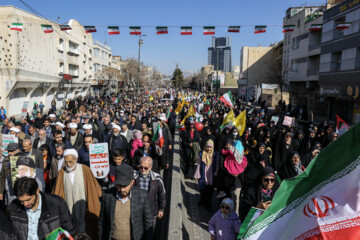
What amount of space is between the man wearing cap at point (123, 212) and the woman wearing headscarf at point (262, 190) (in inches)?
67.7

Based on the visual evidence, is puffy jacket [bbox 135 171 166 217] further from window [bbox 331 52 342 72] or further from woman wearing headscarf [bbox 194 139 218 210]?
window [bbox 331 52 342 72]

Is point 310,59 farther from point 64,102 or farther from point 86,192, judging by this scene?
point 86,192

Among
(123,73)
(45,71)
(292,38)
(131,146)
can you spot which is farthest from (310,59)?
(123,73)

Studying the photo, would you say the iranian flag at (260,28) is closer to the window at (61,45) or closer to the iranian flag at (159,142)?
the iranian flag at (159,142)

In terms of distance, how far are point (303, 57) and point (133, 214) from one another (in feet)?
121

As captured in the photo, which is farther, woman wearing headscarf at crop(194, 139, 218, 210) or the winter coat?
woman wearing headscarf at crop(194, 139, 218, 210)

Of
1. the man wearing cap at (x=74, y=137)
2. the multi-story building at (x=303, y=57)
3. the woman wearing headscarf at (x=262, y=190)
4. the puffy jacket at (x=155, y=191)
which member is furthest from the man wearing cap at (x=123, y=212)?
the multi-story building at (x=303, y=57)

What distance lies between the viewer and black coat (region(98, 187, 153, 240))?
372cm

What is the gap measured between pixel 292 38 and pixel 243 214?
39427 mm

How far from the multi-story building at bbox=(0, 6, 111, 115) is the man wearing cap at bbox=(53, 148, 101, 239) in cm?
1728

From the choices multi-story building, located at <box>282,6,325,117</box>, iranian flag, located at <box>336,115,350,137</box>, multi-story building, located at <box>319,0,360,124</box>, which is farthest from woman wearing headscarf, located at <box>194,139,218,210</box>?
multi-story building, located at <box>282,6,325,117</box>

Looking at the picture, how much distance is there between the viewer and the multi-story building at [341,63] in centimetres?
2330

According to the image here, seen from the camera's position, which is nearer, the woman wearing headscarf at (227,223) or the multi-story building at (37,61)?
the woman wearing headscarf at (227,223)

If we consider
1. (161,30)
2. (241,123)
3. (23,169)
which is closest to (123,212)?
(23,169)
